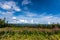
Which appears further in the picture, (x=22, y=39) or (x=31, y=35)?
(x=31, y=35)

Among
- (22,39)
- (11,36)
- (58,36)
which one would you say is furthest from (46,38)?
(11,36)

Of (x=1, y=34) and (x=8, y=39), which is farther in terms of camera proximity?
(x=1, y=34)

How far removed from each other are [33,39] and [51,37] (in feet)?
4.44

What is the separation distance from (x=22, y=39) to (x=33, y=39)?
29.7 inches

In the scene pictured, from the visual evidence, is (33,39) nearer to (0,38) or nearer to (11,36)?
Answer: (11,36)

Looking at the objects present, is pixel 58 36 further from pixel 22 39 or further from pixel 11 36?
pixel 11 36

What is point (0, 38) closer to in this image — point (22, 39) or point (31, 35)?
point (22, 39)

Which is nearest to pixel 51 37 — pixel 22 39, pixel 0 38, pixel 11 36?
pixel 22 39

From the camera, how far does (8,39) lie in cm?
928

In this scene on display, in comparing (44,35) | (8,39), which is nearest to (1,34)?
(8,39)

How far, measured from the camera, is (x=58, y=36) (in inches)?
389

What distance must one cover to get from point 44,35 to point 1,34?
3.25 metres

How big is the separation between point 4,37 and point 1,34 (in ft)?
2.32

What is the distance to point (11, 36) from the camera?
32.1 feet
